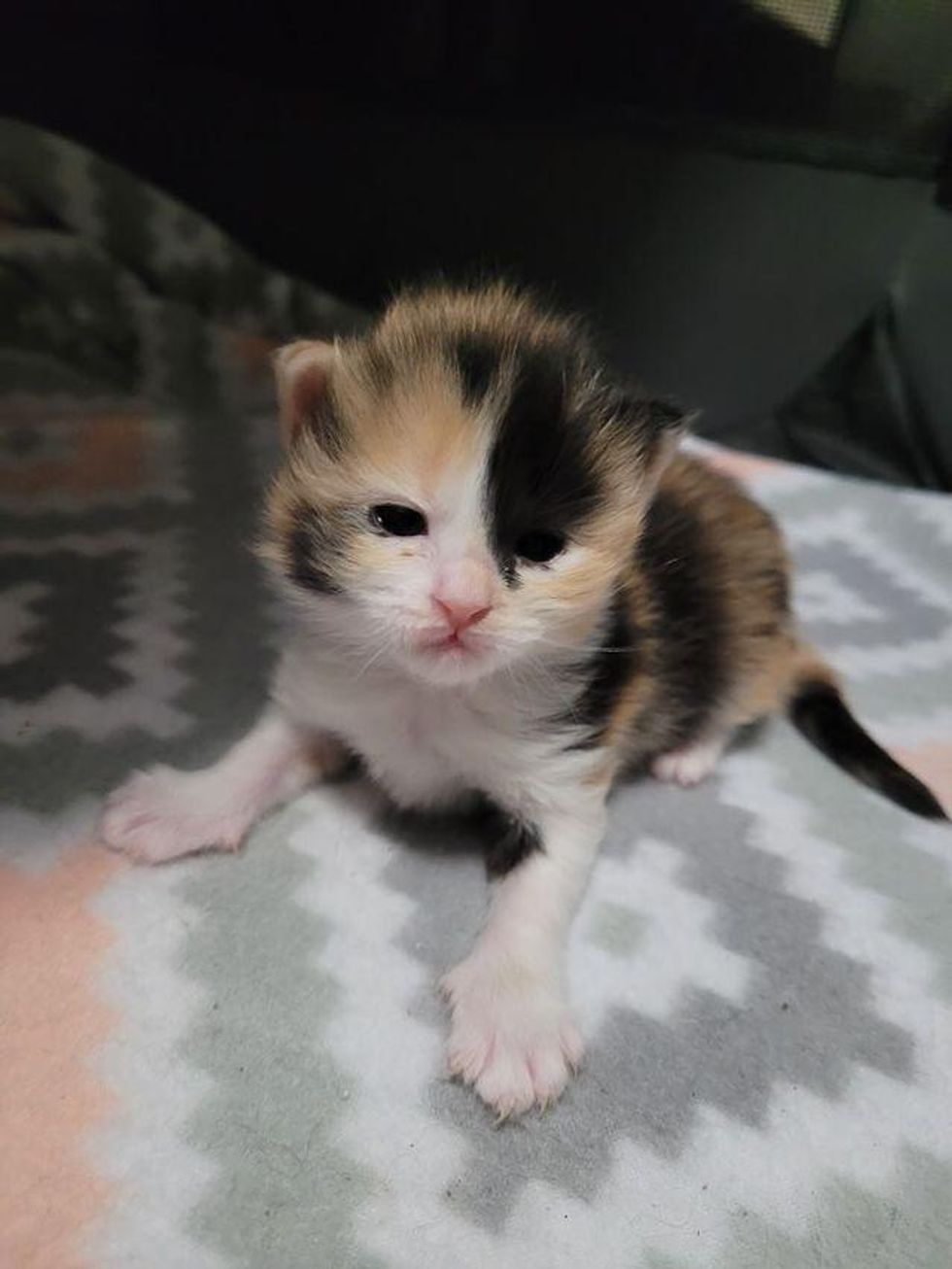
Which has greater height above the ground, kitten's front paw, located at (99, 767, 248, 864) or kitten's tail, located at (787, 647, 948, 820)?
kitten's tail, located at (787, 647, 948, 820)

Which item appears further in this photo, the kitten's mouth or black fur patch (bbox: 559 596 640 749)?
black fur patch (bbox: 559 596 640 749)

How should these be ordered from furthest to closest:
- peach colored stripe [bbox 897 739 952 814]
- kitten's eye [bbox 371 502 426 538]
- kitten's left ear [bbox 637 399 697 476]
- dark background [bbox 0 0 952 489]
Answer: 1. dark background [bbox 0 0 952 489]
2. peach colored stripe [bbox 897 739 952 814]
3. kitten's left ear [bbox 637 399 697 476]
4. kitten's eye [bbox 371 502 426 538]

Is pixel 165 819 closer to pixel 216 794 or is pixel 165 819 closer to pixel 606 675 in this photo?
pixel 216 794

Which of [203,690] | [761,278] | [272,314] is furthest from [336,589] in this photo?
[761,278]

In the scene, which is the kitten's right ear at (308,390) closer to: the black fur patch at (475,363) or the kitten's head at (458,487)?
the kitten's head at (458,487)

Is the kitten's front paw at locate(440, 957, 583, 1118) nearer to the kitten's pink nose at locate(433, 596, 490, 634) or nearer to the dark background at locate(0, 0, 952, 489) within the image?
the kitten's pink nose at locate(433, 596, 490, 634)

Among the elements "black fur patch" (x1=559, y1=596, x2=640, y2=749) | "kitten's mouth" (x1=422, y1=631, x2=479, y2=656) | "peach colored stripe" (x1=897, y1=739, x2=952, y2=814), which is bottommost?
"peach colored stripe" (x1=897, y1=739, x2=952, y2=814)

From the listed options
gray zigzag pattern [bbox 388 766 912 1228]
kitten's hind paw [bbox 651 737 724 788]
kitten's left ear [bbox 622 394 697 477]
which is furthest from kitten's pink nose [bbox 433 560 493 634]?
kitten's hind paw [bbox 651 737 724 788]
